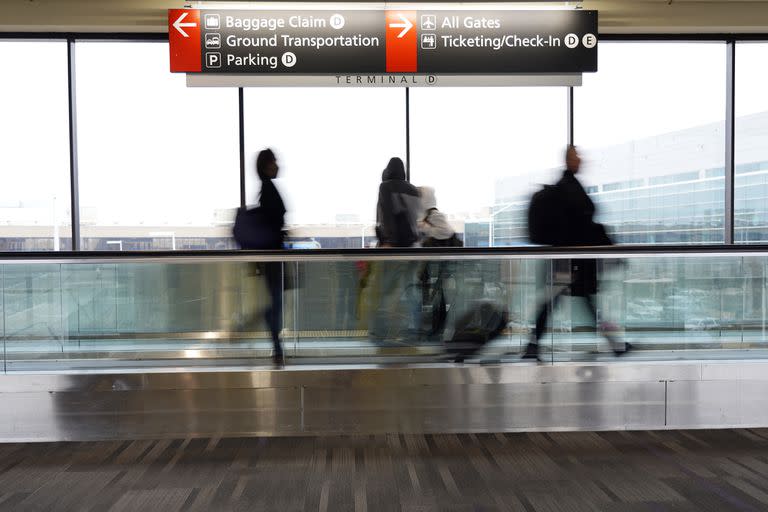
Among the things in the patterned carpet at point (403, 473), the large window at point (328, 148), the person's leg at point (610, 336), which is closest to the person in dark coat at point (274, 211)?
the patterned carpet at point (403, 473)

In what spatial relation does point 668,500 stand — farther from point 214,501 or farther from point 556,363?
point 214,501

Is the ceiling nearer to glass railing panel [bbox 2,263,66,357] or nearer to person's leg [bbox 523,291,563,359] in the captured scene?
glass railing panel [bbox 2,263,66,357]

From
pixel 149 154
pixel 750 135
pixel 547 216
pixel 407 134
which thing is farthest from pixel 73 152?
pixel 750 135

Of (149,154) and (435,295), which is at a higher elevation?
(149,154)

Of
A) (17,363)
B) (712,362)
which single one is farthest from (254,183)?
(712,362)

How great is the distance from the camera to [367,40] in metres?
5.50

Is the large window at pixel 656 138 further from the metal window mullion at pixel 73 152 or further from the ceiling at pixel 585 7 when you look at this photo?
the metal window mullion at pixel 73 152

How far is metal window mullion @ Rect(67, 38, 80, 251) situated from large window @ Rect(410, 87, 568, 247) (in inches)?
132

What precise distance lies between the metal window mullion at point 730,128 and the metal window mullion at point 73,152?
6.60 metres

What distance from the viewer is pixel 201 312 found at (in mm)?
4738

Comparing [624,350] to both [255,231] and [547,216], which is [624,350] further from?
Answer: [255,231]

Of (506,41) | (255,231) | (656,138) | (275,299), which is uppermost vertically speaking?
(506,41)

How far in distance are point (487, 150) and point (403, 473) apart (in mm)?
3852

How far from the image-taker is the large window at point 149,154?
6566 mm
